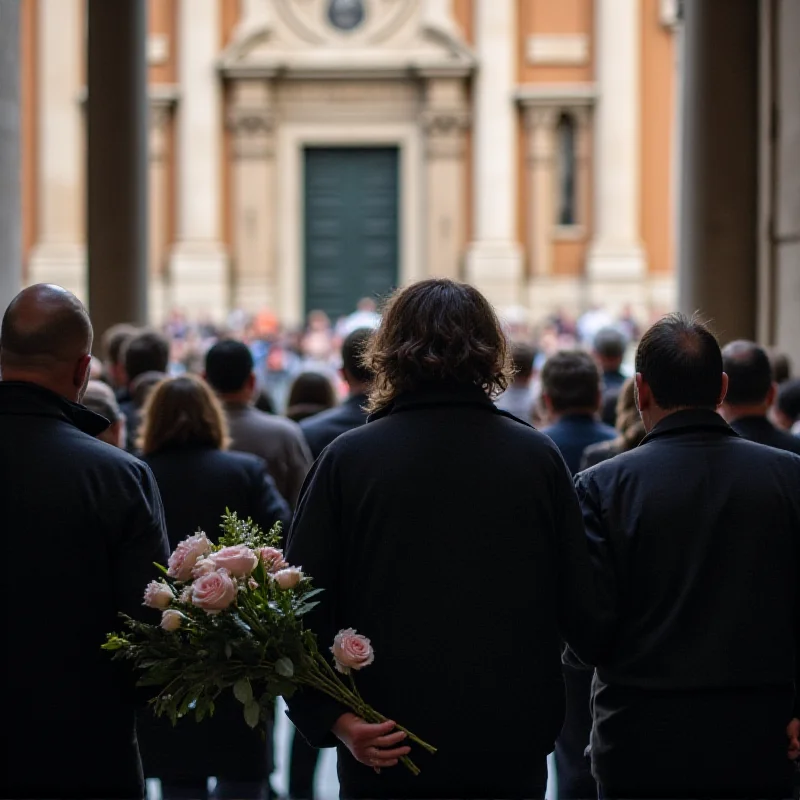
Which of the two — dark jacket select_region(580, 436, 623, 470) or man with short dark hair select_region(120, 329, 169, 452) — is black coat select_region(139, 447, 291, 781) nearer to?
dark jacket select_region(580, 436, 623, 470)

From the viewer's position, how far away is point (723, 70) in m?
10.9

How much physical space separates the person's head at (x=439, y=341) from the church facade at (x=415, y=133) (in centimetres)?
2383

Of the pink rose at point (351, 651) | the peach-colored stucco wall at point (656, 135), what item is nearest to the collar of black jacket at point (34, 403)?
the pink rose at point (351, 651)

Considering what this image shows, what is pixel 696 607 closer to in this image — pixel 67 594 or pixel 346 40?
pixel 67 594

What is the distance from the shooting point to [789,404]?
7.23 metres

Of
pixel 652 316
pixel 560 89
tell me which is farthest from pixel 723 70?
pixel 560 89

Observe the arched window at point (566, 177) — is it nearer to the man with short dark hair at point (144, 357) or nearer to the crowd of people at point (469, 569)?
the man with short dark hair at point (144, 357)

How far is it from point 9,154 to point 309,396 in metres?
2.29

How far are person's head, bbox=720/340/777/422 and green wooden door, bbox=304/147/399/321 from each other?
23364 mm

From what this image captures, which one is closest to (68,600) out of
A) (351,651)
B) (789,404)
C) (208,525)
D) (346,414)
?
(351,651)

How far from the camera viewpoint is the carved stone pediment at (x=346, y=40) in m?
27.6

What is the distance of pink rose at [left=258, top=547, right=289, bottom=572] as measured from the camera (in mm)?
3334

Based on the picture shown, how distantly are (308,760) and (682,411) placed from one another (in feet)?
10.5

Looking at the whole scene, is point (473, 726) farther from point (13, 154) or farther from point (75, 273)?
point (75, 273)
